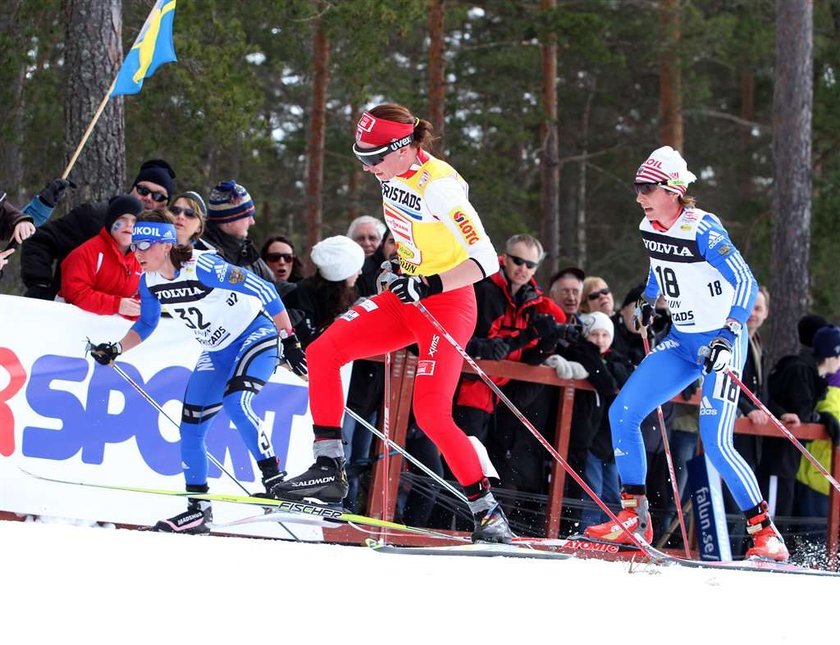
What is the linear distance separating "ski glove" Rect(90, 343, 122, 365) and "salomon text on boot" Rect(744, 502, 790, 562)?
3781 millimetres

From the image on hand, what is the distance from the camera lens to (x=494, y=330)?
8047 millimetres

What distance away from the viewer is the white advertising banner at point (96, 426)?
22.2 feet

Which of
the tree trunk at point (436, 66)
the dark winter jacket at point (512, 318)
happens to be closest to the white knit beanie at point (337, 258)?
the dark winter jacket at point (512, 318)

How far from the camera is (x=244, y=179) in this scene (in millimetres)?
25250

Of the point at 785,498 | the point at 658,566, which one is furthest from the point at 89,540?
the point at 785,498

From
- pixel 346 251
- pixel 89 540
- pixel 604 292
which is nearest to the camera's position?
pixel 89 540

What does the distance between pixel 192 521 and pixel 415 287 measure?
1.92 meters

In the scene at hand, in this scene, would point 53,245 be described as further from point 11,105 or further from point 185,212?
point 11,105

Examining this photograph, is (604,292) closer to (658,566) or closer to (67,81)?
(658,566)

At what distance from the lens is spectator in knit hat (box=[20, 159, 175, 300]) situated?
7.41m

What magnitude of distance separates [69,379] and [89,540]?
6.37 ft

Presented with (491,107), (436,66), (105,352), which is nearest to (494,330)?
(105,352)

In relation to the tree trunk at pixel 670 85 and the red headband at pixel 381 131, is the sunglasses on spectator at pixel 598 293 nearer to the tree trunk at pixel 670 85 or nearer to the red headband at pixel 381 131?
the red headband at pixel 381 131

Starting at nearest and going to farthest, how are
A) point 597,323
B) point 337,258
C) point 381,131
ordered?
point 381,131 → point 337,258 → point 597,323
